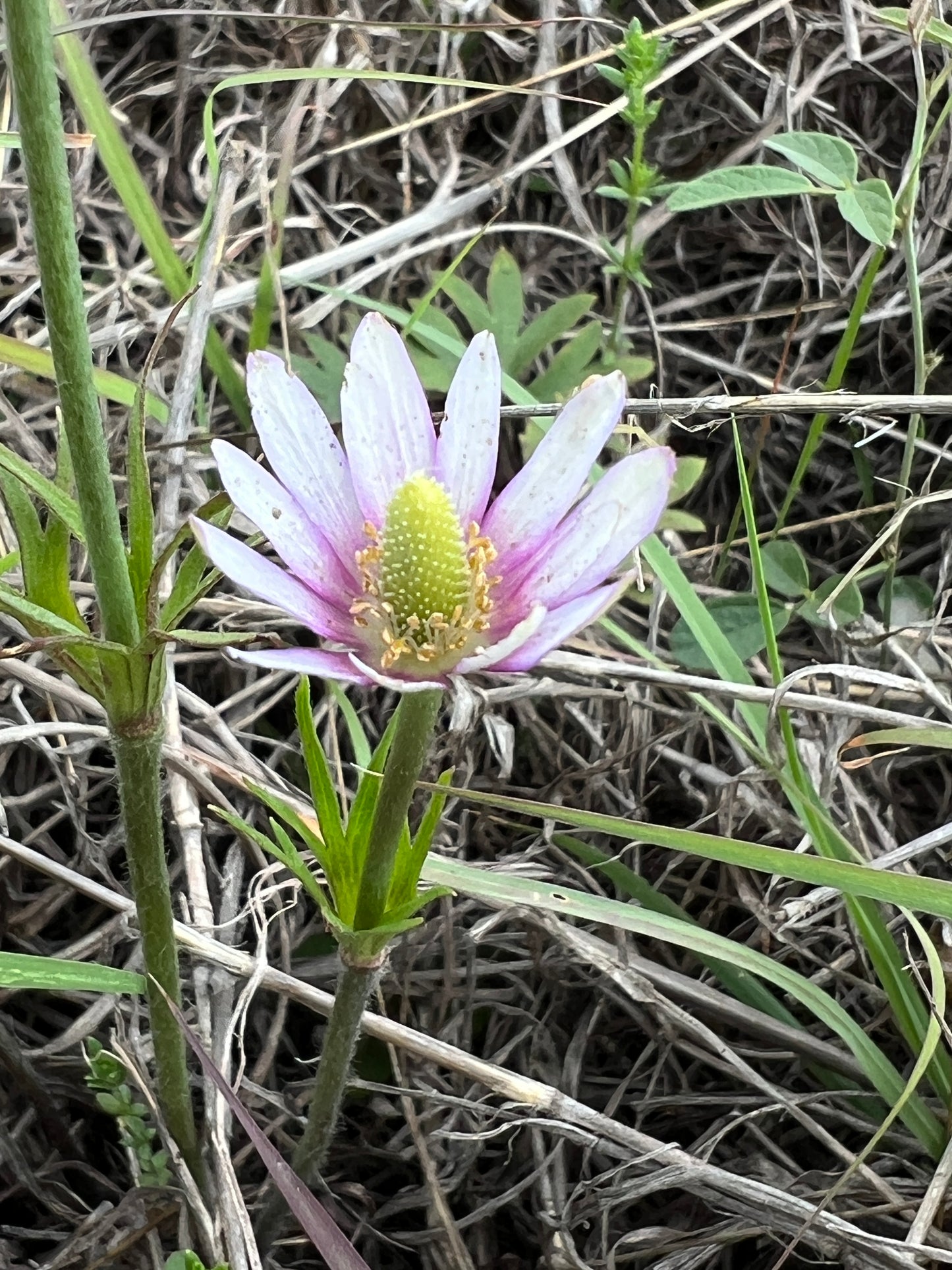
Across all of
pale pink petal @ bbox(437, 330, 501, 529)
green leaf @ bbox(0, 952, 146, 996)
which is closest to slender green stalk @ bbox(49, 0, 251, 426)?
pale pink petal @ bbox(437, 330, 501, 529)

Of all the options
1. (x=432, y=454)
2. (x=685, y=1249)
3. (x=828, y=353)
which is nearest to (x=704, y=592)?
(x=828, y=353)

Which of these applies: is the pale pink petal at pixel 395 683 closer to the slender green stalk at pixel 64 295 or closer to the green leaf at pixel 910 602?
the slender green stalk at pixel 64 295

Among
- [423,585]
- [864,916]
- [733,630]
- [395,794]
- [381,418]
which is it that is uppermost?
[381,418]

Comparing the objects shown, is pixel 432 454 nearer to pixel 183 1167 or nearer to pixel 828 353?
pixel 183 1167

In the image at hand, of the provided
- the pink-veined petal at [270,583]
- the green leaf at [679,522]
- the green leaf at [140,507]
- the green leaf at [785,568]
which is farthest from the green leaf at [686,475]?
the green leaf at [140,507]

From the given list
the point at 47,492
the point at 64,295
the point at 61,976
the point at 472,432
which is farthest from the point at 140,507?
the point at 61,976

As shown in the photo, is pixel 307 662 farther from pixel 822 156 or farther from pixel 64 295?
pixel 822 156

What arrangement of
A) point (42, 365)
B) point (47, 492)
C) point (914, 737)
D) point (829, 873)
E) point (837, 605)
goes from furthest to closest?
1. point (837, 605)
2. point (42, 365)
3. point (914, 737)
4. point (829, 873)
5. point (47, 492)

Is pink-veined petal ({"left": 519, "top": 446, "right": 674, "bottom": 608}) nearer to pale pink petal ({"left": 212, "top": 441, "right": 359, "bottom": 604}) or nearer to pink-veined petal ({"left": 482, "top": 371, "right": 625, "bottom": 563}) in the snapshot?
pink-veined petal ({"left": 482, "top": 371, "right": 625, "bottom": 563})
